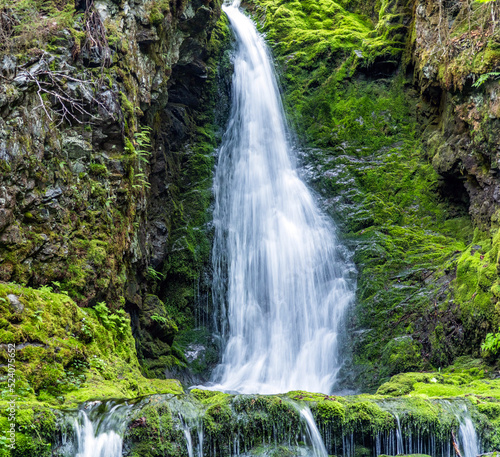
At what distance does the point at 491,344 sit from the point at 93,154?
8.30 metres

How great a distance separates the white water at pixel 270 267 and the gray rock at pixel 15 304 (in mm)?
5569

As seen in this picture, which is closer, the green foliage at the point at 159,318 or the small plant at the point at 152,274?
the green foliage at the point at 159,318

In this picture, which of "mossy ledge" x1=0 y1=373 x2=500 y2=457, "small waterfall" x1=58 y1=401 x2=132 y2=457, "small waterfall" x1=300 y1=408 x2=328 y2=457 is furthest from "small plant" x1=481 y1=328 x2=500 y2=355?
"small waterfall" x1=58 y1=401 x2=132 y2=457

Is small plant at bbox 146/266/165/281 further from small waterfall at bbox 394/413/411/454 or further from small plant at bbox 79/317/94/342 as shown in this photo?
small waterfall at bbox 394/413/411/454

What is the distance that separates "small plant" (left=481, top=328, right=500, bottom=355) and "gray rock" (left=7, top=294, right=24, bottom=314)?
25.6 ft

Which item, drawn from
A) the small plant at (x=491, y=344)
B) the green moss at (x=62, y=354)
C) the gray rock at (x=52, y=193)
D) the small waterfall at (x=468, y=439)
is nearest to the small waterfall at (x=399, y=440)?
the small waterfall at (x=468, y=439)

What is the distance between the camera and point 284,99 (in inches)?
667

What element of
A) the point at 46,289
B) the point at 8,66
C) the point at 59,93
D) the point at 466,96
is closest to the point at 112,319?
the point at 46,289

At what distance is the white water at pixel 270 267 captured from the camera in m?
10.6

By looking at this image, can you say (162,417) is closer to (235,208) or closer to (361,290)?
(361,290)

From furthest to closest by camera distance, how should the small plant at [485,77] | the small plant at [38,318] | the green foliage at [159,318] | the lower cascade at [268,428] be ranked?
the green foliage at [159,318], the small plant at [485,77], the small plant at [38,318], the lower cascade at [268,428]

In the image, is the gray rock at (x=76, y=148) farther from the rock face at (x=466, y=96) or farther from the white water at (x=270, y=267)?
the rock face at (x=466, y=96)

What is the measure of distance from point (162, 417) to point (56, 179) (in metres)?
4.39

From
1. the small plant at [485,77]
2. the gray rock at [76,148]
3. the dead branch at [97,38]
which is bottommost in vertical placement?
the gray rock at [76,148]
